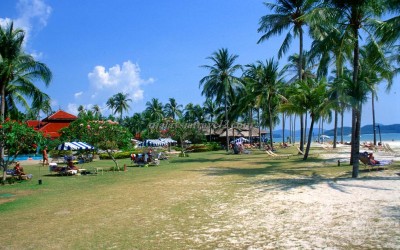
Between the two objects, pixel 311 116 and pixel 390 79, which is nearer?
pixel 390 79

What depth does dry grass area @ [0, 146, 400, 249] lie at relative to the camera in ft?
19.5

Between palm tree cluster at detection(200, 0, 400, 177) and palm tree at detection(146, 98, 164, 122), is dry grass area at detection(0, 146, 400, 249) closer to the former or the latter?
palm tree cluster at detection(200, 0, 400, 177)

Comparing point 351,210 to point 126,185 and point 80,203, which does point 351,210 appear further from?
point 126,185

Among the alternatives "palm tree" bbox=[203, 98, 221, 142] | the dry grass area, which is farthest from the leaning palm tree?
"palm tree" bbox=[203, 98, 221, 142]

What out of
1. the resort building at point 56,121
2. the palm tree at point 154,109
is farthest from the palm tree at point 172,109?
the resort building at point 56,121

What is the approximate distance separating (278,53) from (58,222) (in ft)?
73.3

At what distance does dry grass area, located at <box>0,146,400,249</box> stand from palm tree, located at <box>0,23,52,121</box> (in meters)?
9.46

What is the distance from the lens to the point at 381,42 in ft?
45.7

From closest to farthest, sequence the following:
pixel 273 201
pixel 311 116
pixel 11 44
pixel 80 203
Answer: pixel 273 201 → pixel 80 203 → pixel 11 44 → pixel 311 116

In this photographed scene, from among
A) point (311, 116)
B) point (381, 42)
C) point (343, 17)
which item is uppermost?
point (343, 17)

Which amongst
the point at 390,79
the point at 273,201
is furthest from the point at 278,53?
the point at 273,201

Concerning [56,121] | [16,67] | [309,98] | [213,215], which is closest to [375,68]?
[309,98]

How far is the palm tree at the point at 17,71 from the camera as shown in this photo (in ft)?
64.7

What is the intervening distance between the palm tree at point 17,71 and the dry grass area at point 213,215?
9.46m
